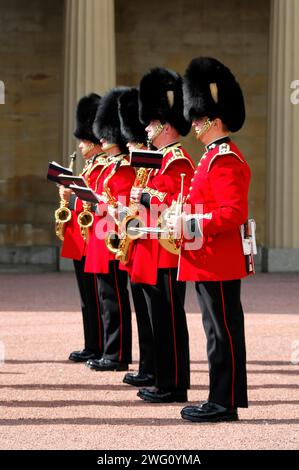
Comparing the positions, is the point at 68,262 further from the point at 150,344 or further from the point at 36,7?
the point at 150,344

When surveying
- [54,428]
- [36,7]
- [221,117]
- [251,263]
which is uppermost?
[36,7]

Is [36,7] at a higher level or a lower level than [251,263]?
higher

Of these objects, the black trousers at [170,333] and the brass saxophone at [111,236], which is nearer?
the black trousers at [170,333]

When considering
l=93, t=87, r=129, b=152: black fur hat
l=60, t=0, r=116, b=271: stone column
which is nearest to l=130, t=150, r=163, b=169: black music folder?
l=93, t=87, r=129, b=152: black fur hat

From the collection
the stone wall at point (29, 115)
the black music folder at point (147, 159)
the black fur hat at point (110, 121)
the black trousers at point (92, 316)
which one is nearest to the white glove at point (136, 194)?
the black music folder at point (147, 159)

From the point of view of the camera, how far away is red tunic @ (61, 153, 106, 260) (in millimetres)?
10562

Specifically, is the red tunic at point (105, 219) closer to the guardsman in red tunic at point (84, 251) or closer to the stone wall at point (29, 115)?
the guardsman in red tunic at point (84, 251)

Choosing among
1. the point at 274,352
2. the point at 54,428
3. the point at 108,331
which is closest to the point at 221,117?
the point at 54,428

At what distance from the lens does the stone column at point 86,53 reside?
844 inches

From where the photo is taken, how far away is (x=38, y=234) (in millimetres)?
25375

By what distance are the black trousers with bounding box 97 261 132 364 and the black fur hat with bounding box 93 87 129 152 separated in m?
0.96

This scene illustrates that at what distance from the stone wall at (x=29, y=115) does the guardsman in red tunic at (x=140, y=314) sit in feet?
50.5
